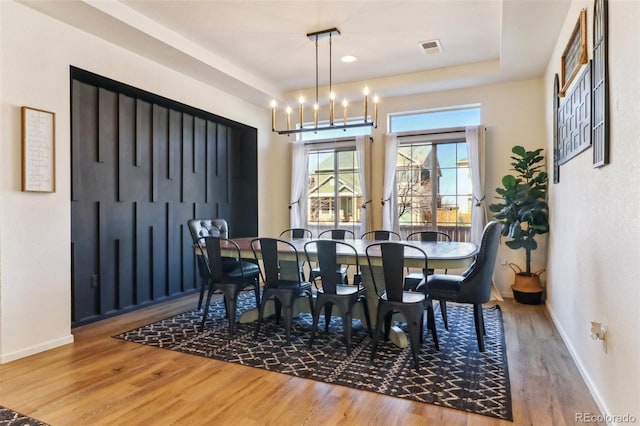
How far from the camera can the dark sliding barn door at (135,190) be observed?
3.79m

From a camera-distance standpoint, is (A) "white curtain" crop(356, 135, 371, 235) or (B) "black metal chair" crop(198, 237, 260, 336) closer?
(B) "black metal chair" crop(198, 237, 260, 336)

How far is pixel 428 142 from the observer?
549cm

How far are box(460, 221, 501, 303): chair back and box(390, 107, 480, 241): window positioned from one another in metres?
2.49

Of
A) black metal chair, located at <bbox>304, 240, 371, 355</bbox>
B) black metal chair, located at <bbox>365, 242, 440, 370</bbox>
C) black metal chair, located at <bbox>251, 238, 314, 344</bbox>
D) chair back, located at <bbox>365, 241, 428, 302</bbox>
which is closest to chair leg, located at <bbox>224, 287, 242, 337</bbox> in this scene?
black metal chair, located at <bbox>251, 238, 314, 344</bbox>

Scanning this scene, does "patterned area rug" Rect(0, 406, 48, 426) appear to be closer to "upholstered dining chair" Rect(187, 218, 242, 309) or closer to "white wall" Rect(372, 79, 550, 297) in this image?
"upholstered dining chair" Rect(187, 218, 242, 309)

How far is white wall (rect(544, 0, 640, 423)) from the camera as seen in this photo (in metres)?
1.66

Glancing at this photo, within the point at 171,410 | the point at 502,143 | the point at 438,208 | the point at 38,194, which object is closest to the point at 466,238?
the point at 438,208

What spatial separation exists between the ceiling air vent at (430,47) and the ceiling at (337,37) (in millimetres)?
64

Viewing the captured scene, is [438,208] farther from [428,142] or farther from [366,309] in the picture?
[366,309]

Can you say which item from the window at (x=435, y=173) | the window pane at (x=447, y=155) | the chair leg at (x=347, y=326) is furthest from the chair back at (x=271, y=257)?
the window pane at (x=447, y=155)

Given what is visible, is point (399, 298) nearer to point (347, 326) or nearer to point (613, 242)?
point (347, 326)

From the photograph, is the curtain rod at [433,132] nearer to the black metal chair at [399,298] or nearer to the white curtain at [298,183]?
the white curtain at [298,183]

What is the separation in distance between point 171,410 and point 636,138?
267 centimetres

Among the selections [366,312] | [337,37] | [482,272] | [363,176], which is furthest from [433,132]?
[366,312]
